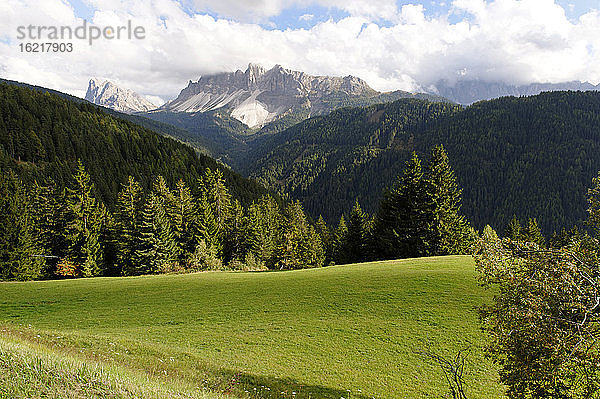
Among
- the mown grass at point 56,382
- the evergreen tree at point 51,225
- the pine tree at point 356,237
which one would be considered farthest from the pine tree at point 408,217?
the evergreen tree at point 51,225

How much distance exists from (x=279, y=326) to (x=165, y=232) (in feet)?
105

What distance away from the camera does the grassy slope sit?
12898mm

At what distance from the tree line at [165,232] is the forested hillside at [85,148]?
59.5 meters

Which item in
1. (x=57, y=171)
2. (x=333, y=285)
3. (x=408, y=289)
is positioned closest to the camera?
(x=408, y=289)

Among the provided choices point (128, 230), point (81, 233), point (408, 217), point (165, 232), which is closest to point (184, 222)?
point (165, 232)

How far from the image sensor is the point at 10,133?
103125mm

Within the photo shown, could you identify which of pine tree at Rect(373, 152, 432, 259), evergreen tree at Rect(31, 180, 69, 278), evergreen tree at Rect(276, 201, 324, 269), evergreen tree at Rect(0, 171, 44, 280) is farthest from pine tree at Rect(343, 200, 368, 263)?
evergreen tree at Rect(0, 171, 44, 280)

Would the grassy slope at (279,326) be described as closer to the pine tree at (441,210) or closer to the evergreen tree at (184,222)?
the pine tree at (441,210)

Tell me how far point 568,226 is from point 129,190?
749ft

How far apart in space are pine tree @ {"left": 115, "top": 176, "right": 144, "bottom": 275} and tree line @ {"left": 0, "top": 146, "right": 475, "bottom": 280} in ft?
0.49

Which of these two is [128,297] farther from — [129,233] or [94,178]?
[94,178]

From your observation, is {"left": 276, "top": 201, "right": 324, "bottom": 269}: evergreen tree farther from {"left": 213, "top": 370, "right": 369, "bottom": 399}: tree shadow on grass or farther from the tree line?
{"left": 213, "top": 370, "right": 369, "bottom": 399}: tree shadow on grass

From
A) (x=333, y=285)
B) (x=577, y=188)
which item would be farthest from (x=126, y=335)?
(x=577, y=188)

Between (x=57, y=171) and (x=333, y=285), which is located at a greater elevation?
(x=57, y=171)
